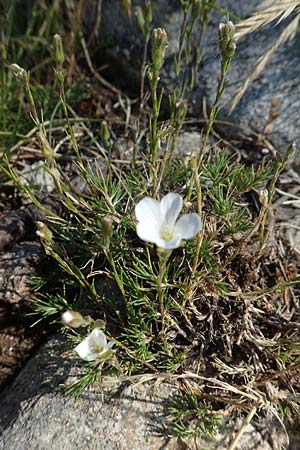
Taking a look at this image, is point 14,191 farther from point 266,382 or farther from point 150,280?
point 266,382

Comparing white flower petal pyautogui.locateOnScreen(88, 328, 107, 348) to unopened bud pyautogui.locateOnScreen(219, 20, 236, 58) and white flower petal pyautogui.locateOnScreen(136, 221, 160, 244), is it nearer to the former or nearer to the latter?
white flower petal pyautogui.locateOnScreen(136, 221, 160, 244)

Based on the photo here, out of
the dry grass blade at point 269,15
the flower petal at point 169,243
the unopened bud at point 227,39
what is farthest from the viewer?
the dry grass blade at point 269,15

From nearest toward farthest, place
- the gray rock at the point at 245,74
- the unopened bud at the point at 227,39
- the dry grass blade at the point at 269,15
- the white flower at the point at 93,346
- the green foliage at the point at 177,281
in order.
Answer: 1. the unopened bud at the point at 227,39
2. the white flower at the point at 93,346
3. the green foliage at the point at 177,281
4. the dry grass blade at the point at 269,15
5. the gray rock at the point at 245,74

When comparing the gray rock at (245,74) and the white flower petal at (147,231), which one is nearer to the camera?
the white flower petal at (147,231)

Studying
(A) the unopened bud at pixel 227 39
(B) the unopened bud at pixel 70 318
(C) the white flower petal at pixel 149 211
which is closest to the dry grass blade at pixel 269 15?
(A) the unopened bud at pixel 227 39

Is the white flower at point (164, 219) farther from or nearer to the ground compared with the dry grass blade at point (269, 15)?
nearer to the ground

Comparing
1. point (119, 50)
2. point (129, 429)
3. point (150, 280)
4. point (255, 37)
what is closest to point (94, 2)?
point (119, 50)

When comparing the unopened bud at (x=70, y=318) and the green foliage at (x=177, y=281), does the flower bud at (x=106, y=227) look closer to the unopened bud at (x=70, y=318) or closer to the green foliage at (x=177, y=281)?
the green foliage at (x=177, y=281)

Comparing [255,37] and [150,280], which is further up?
[255,37]
